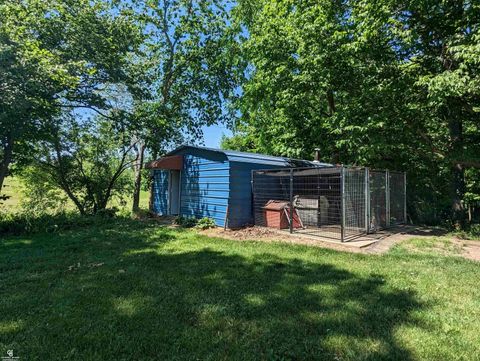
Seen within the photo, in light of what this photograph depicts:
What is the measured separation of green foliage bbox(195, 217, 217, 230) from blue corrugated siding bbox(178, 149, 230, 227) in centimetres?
15

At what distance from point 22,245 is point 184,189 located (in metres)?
5.22

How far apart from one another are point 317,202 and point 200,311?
630cm

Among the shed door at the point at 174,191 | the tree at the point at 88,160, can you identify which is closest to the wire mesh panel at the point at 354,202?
the shed door at the point at 174,191

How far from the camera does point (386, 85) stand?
27.9ft

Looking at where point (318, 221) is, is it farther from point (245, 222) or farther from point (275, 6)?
point (275, 6)

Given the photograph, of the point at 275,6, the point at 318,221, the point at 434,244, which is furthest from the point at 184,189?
the point at 275,6

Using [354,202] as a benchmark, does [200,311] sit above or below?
below

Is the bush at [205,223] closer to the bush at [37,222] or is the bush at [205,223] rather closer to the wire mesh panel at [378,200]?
the bush at [37,222]

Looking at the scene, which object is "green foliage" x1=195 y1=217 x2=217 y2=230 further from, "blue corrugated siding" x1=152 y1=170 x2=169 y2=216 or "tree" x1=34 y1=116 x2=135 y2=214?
"tree" x1=34 y1=116 x2=135 y2=214

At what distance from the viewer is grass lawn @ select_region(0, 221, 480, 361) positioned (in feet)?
8.11

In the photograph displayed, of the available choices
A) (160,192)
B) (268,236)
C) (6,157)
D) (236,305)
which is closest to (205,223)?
(268,236)

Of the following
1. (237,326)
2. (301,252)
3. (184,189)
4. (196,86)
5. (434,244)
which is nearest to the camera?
(237,326)

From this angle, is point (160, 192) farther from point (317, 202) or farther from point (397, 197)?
point (397, 197)

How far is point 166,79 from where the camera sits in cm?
1440
